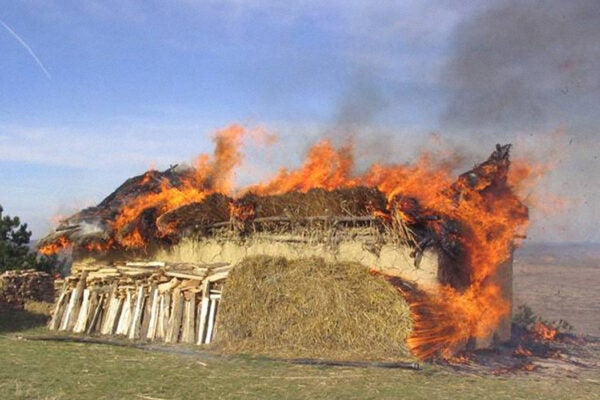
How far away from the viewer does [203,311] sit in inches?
523

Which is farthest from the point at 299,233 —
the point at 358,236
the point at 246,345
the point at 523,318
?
the point at 523,318

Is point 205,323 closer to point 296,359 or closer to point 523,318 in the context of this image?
point 296,359

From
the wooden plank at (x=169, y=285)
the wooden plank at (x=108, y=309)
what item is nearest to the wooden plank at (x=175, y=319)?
the wooden plank at (x=169, y=285)

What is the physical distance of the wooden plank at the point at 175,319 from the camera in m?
13.4

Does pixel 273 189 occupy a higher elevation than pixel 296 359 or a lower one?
higher

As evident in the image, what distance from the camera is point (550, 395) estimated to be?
8.82 m

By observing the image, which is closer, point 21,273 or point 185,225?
point 185,225

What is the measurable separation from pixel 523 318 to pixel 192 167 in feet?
35.8

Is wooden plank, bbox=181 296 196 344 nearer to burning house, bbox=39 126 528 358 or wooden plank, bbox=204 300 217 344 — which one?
burning house, bbox=39 126 528 358

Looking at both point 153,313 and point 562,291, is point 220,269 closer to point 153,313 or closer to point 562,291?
point 153,313

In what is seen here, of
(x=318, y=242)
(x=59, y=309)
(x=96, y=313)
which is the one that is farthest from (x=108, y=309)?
(x=318, y=242)

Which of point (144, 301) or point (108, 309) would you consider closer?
point (144, 301)

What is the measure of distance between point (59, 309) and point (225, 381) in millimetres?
7896

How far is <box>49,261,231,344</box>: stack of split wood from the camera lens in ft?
44.1
